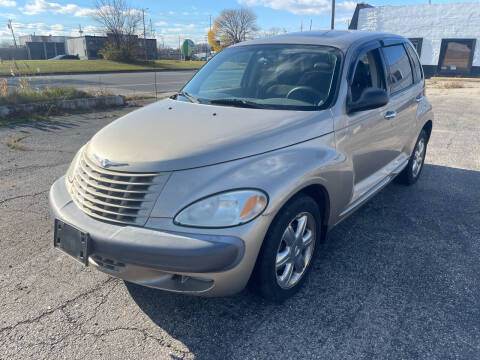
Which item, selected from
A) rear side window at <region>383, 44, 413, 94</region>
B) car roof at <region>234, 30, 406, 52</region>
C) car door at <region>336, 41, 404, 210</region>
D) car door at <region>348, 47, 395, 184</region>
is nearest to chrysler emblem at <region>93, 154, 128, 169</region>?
car door at <region>336, 41, 404, 210</region>

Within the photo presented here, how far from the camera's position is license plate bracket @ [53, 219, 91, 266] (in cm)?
224

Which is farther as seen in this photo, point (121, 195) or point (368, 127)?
point (368, 127)

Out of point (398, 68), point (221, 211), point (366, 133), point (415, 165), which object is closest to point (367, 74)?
point (366, 133)

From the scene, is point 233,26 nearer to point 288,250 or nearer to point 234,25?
point 234,25

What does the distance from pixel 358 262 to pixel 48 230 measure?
2.94 metres

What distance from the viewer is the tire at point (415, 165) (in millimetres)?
4824

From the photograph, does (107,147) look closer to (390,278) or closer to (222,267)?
(222,267)

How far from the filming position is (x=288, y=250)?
257cm

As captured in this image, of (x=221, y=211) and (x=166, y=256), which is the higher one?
(x=221, y=211)

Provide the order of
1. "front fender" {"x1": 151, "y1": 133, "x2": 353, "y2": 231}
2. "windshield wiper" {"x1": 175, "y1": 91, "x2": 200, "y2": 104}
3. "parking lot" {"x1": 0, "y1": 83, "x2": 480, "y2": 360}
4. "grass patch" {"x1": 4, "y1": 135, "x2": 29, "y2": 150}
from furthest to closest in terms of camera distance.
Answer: "grass patch" {"x1": 4, "y1": 135, "x2": 29, "y2": 150} → "windshield wiper" {"x1": 175, "y1": 91, "x2": 200, "y2": 104} → "parking lot" {"x1": 0, "y1": 83, "x2": 480, "y2": 360} → "front fender" {"x1": 151, "y1": 133, "x2": 353, "y2": 231}

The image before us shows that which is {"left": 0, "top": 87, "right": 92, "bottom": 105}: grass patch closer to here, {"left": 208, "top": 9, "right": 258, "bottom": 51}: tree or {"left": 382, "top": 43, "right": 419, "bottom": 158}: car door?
{"left": 382, "top": 43, "right": 419, "bottom": 158}: car door

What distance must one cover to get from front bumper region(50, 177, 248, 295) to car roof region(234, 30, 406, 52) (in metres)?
2.22

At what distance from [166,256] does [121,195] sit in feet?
1.63

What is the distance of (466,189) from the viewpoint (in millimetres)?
4883
